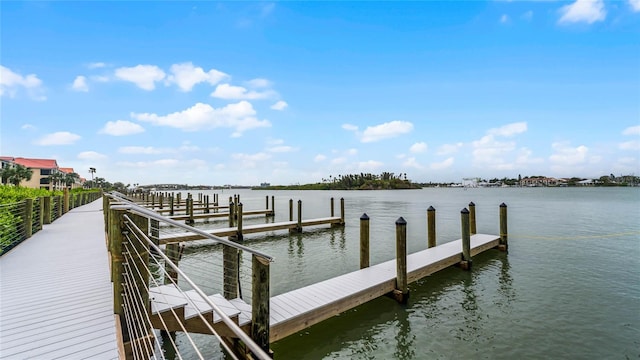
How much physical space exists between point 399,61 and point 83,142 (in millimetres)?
35324

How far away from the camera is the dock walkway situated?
10.3 ft

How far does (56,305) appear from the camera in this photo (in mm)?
4125

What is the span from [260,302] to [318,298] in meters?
1.97

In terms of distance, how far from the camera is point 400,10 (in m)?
20.6

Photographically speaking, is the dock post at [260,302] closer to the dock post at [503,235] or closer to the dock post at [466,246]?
the dock post at [466,246]

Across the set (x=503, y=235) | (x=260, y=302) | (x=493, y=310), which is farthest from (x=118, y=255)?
(x=503, y=235)

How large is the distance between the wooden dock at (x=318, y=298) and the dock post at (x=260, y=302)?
0.95 ft

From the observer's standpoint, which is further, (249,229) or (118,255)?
(249,229)

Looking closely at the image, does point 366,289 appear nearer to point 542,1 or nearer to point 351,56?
point 542,1

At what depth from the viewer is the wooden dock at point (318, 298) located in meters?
4.65

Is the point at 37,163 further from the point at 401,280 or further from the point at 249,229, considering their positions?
the point at 401,280

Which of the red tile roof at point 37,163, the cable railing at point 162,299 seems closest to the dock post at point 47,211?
the cable railing at point 162,299

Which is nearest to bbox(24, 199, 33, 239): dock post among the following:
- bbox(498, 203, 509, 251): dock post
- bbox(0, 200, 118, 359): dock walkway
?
bbox(0, 200, 118, 359): dock walkway

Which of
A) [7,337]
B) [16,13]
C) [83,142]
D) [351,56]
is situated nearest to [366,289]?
[7,337]
